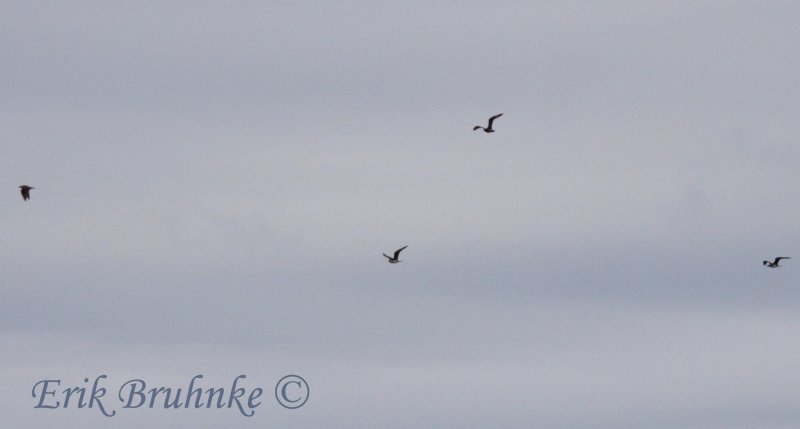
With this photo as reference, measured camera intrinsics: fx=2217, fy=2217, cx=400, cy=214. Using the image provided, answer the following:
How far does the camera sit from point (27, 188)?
7170 inches
